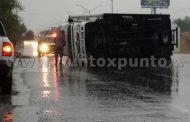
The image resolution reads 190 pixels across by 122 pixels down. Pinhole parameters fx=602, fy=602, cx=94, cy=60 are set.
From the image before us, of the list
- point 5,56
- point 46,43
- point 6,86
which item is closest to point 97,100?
point 5,56

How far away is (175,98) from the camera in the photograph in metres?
13.1

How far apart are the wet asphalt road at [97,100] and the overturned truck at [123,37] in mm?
8296


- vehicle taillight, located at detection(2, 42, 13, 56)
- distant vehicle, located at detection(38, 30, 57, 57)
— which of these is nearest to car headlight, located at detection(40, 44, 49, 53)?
distant vehicle, located at detection(38, 30, 57, 57)

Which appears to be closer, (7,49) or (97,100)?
(97,100)

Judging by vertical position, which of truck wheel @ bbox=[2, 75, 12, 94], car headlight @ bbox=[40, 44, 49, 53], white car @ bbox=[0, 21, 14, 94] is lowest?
truck wheel @ bbox=[2, 75, 12, 94]

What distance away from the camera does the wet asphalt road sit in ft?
33.3

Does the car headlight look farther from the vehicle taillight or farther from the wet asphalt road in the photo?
the vehicle taillight

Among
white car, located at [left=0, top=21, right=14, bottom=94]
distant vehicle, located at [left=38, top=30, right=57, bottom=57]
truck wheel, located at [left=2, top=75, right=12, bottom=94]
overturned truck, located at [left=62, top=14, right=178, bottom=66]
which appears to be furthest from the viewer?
distant vehicle, located at [left=38, top=30, right=57, bottom=57]

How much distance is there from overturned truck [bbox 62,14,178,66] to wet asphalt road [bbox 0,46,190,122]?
830 cm

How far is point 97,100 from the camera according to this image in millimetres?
12680

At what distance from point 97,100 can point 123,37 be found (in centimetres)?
1457

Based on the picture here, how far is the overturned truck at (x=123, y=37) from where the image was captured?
2706cm

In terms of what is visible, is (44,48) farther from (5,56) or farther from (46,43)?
(5,56)

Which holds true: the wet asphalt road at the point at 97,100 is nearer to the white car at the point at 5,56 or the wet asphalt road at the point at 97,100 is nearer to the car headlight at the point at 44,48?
the white car at the point at 5,56
